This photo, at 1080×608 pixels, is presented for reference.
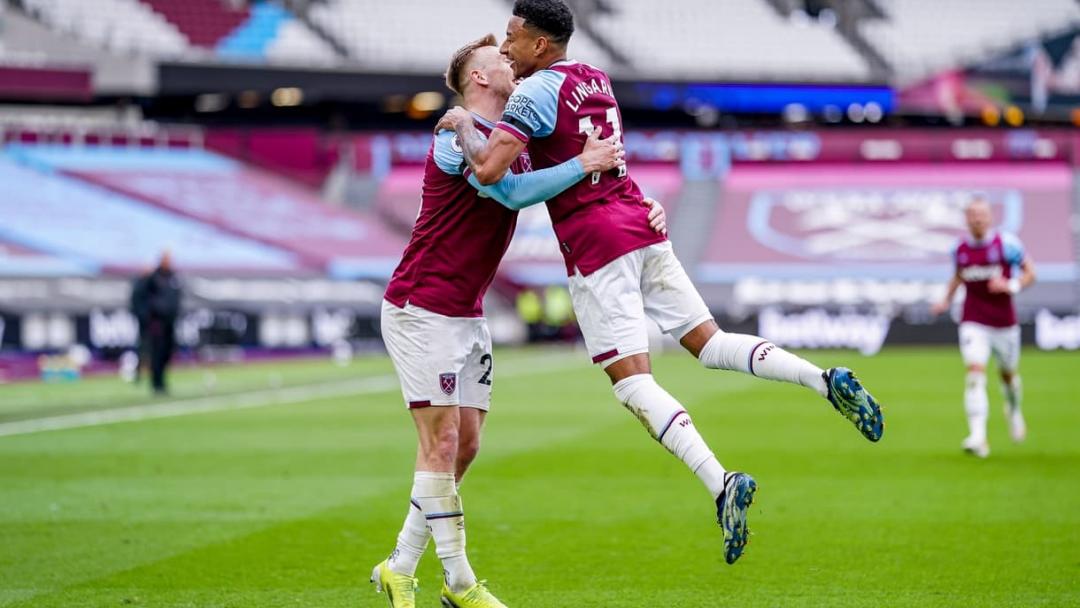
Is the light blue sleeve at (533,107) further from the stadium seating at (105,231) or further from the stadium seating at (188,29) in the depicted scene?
the stadium seating at (188,29)

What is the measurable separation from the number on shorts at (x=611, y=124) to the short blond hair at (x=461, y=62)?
545 mm

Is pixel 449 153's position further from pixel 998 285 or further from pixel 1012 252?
pixel 1012 252

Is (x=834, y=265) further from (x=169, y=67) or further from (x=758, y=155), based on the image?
(x=169, y=67)

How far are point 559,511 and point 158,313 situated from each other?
1447 centimetres

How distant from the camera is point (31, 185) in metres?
38.5

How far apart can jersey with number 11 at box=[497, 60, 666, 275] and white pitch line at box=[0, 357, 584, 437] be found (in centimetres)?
1085

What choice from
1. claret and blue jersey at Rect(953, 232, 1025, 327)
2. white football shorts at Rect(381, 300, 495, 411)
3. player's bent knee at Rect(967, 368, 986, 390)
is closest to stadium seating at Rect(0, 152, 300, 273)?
claret and blue jersey at Rect(953, 232, 1025, 327)

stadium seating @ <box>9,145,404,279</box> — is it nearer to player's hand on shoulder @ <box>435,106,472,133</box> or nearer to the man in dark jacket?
the man in dark jacket

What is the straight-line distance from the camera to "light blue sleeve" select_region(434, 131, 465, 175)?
5.95m

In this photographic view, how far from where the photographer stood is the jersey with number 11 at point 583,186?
6.00 meters

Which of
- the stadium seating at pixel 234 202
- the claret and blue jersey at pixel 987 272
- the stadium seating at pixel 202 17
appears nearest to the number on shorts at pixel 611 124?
the claret and blue jersey at pixel 987 272

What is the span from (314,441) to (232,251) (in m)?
23.7

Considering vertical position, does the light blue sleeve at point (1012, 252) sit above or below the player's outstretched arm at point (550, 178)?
above

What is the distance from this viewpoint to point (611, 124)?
613 centimetres
